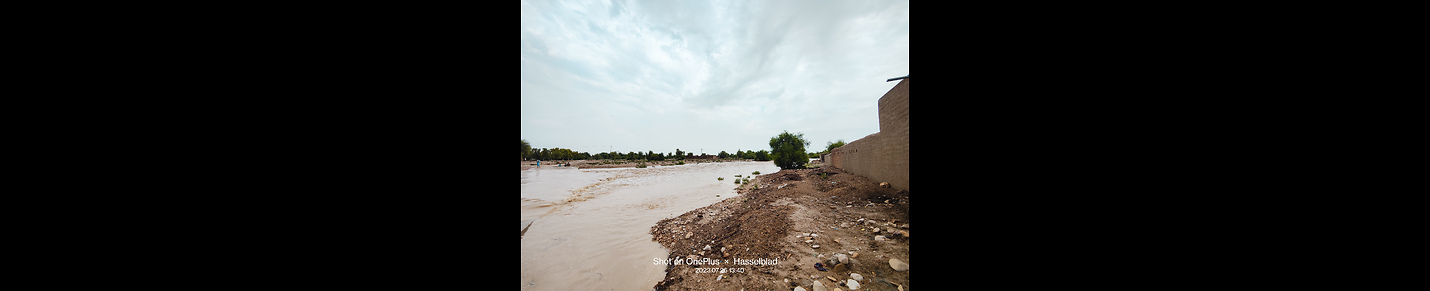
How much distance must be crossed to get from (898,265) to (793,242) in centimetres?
99

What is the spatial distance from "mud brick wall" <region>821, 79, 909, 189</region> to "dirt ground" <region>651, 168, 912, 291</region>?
590 millimetres

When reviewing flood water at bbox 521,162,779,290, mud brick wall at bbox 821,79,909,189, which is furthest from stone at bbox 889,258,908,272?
mud brick wall at bbox 821,79,909,189

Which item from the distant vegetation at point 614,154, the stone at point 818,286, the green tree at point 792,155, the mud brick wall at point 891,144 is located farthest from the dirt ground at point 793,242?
the distant vegetation at point 614,154

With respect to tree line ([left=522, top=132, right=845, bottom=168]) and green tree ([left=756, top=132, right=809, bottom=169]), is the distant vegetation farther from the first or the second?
green tree ([left=756, top=132, right=809, bottom=169])

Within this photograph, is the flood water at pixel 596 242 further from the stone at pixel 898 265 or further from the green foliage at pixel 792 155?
the green foliage at pixel 792 155

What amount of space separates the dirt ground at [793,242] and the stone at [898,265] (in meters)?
0.04

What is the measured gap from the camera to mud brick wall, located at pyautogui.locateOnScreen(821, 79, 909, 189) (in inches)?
213

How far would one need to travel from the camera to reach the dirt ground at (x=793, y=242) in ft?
8.10

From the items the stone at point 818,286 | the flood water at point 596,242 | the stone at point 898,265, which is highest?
the stone at point 898,265

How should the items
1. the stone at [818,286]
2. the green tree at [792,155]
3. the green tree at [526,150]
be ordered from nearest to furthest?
the stone at [818,286] < the green tree at [792,155] < the green tree at [526,150]
